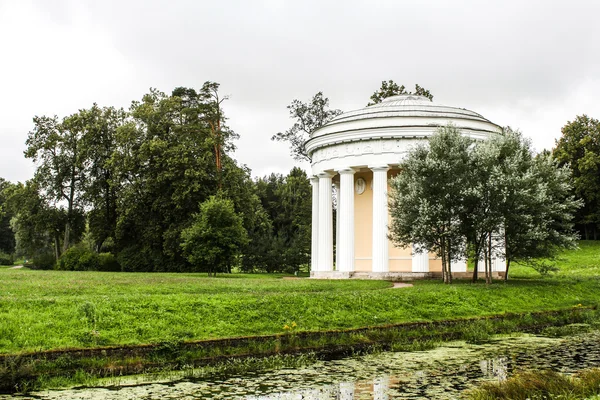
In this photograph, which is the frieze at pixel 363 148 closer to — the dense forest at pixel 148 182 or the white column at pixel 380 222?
the white column at pixel 380 222

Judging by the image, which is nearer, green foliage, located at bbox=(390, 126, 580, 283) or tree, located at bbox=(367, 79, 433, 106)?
green foliage, located at bbox=(390, 126, 580, 283)

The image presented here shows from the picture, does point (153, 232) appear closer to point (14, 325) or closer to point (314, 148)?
point (314, 148)

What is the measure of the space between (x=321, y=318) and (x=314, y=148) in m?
22.1

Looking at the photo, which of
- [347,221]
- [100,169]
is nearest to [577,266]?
[347,221]

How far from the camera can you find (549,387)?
35.9 feet

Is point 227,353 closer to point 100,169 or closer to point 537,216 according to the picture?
point 537,216

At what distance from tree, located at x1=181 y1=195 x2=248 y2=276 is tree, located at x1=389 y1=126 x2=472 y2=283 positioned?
11624 mm

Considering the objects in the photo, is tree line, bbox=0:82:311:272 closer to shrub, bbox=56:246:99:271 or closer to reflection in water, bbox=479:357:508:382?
shrub, bbox=56:246:99:271

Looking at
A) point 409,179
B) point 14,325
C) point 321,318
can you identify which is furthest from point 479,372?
point 409,179

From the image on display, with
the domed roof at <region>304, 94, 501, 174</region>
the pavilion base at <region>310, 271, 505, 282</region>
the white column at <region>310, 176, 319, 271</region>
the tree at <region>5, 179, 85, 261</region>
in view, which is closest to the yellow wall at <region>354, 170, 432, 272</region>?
the white column at <region>310, 176, 319, 271</region>

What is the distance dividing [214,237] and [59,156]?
84.2 feet

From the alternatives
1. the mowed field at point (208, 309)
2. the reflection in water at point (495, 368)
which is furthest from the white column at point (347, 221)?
the reflection in water at point (495, 368)

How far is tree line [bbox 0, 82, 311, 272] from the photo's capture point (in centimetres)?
4809

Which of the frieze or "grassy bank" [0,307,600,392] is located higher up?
the frieze
